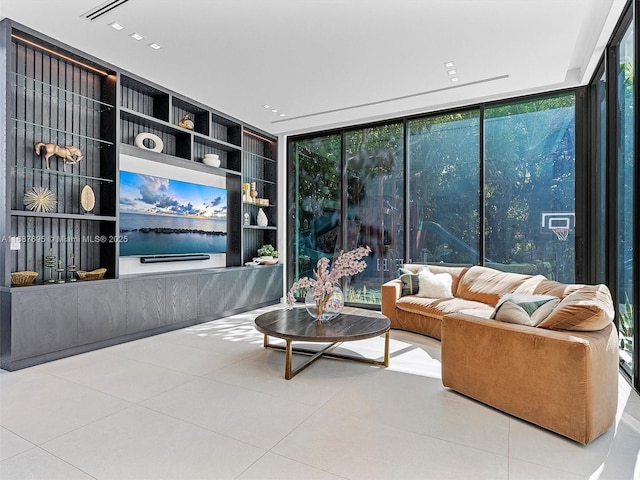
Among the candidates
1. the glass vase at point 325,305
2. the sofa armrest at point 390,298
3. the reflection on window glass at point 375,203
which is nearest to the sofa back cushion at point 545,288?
the sofa armrest at point 390,298

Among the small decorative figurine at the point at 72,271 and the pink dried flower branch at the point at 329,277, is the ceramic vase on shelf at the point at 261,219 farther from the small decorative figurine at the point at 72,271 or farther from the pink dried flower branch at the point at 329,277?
the pink dried flower branch at the point at 329,277

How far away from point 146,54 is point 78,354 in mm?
2928

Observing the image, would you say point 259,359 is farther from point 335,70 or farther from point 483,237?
point 483,237

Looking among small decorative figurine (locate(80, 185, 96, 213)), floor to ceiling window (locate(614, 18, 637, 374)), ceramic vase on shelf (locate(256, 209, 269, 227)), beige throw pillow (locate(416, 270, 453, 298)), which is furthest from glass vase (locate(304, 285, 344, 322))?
ceramic vase on shelf (locate(256, 209, 269, 227))

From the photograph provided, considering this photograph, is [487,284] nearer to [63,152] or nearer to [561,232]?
[561,232]

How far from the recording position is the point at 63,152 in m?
3.71

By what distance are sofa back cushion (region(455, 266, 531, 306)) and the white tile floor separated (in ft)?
4.56

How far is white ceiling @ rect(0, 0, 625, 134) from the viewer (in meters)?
2.96

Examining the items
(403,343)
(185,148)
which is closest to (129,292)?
(185,148)

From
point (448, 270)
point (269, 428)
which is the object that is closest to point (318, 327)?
point (269, 428)

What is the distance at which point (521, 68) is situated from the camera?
4008 millimetres

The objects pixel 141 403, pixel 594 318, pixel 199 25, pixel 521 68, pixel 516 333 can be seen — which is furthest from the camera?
pixel 521 68

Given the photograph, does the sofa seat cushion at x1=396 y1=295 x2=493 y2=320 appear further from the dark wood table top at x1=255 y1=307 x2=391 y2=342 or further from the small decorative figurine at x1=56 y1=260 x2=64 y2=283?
the small decorative figurine at x1=56 y1=260 x2=64 y2=283

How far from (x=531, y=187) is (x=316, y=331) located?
3413 millimetres
